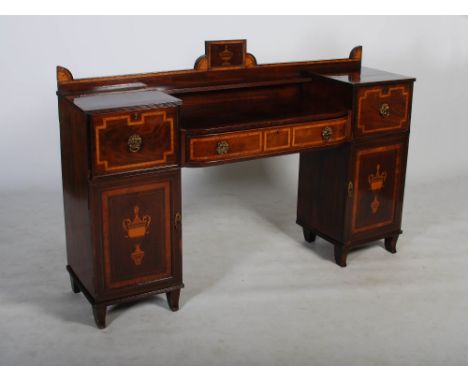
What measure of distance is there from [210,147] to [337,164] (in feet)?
2.43

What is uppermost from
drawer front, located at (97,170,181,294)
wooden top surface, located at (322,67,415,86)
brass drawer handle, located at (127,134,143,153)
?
wooden top surface, located at (322,67,415,86)

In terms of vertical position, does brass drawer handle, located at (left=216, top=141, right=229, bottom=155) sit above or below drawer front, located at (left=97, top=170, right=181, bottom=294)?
above

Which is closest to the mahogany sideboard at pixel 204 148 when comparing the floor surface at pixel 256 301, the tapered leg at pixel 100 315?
the tapered leg at pixel 100 315

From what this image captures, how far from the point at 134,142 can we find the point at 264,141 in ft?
1.93

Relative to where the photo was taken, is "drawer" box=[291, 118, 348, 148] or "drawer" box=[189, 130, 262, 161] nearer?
"drawer" box=[189, 130, 262, 161]

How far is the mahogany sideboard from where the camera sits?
9.57 ft

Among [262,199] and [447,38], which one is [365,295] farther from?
[447,38]

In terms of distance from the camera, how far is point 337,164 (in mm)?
3559

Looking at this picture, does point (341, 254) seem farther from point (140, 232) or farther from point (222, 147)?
point (140, 232)

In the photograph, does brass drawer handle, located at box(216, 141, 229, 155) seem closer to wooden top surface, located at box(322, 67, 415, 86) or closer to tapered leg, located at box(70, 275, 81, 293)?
wooden top surface, located at box(322, 67, 415, 86)

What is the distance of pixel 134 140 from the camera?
113 inches

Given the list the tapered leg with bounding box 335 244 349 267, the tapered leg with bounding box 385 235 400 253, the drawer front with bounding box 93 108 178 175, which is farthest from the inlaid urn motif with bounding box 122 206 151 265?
the tapered leg with bounding box 385 235 400 253

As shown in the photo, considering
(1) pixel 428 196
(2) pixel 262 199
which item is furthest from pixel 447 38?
(2) pixel 262 199

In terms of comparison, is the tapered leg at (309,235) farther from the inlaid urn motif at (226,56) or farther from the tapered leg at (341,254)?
the inlaid urn motif at (226,56)
